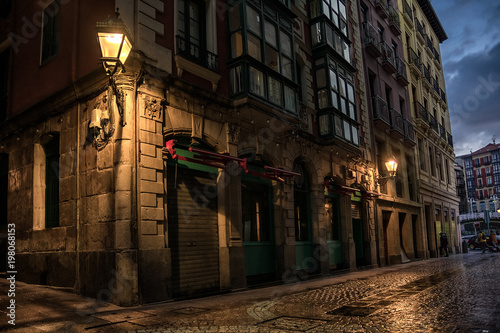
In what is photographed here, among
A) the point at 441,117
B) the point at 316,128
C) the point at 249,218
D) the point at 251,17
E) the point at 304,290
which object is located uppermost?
the point at 441,117

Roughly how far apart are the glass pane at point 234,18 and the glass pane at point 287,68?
6.78 feet

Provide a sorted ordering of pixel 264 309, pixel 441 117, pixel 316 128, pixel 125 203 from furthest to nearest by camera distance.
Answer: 1. pixel 441 117
2. pixel 316 128
3. pixel 125 203
4. pixel 264 309

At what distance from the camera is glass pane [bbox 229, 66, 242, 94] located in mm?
11305

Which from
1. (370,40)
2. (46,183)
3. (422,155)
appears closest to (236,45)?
(46,183)

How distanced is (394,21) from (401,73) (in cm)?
335

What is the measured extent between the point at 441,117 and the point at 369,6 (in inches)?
589

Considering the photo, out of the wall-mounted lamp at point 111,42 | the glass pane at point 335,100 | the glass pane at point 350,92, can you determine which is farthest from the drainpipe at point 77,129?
the glass pane at point 350,92

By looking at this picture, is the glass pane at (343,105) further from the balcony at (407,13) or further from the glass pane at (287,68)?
the balcony at (407,13)

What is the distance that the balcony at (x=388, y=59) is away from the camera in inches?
894

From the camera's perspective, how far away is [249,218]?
12344 millimetres

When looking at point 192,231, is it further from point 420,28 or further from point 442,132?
point 420,28

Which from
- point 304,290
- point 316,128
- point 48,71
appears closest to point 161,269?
point 304,290

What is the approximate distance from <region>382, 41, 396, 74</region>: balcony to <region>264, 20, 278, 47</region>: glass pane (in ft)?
38.7

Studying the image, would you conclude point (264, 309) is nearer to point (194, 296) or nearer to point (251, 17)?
point (194, 296)
